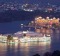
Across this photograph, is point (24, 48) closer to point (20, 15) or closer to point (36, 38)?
point (36, 38)

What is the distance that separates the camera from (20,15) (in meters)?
38.2

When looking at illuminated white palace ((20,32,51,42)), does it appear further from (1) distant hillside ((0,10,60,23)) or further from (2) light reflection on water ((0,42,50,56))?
(1) distant hillside ((0,10,60,23))

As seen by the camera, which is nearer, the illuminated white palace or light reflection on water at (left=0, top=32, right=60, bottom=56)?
light reflection on water at (left=0, top=32, right=60, bottom=56)

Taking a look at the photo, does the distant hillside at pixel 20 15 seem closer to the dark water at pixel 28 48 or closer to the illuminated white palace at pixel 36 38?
A: the illuminated white palace at pixel 36 38

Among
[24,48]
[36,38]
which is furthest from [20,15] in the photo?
[24,48]

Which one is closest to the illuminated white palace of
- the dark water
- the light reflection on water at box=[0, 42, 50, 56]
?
the dark water

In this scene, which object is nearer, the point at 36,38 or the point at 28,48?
the point at 28,48

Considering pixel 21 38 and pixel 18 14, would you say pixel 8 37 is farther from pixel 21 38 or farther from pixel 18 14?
pixel 18 14

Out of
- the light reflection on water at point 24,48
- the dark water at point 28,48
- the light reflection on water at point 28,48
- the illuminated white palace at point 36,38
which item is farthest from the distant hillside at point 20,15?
the light reflection on water at point 24,48

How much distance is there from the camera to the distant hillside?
35.5 meters

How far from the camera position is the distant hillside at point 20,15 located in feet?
117

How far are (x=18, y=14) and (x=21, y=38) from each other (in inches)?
583

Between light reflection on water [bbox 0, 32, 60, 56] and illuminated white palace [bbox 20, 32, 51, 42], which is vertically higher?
illuminated white palace [bbox 20, 32, 51, 42]

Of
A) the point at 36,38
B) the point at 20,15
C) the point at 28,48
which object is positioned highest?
the point at 20,15
